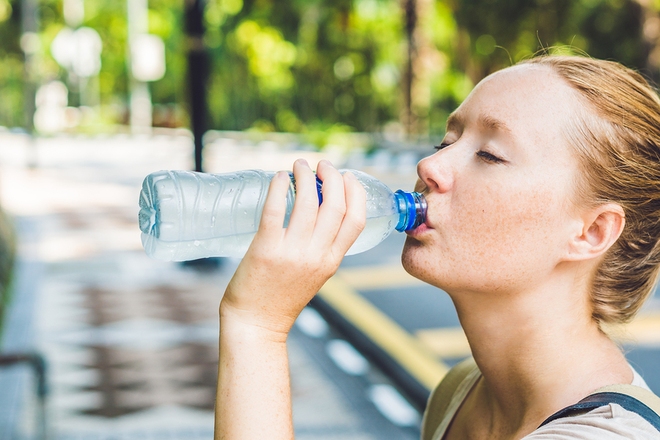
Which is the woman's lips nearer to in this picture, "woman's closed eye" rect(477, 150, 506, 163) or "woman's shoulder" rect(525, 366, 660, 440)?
"woman's closed eye" rect(477, 150, 506, 163)

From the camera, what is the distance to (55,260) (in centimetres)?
931

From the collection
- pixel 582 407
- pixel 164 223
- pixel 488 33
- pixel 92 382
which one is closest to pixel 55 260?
pixel 92 382

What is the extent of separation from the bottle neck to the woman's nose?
34 millimetres

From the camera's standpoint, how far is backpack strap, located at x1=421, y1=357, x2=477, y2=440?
1781mm

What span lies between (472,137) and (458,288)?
275mm

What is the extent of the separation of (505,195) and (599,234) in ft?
0.68

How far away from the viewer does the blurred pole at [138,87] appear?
116ft

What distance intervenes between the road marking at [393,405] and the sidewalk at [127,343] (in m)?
0.19

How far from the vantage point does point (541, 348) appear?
1471 millimetres

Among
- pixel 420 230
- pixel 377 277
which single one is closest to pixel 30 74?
pixel 377 277

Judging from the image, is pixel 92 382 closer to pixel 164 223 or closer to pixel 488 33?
pixel 164 223

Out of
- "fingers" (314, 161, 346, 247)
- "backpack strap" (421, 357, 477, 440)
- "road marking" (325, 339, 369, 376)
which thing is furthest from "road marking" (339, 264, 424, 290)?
"fingers" (314, 161, 346, 247)

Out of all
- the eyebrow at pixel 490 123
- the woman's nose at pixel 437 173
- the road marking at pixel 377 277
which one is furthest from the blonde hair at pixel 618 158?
the road marking at pixel 377 277

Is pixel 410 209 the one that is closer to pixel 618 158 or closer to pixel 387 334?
pixel 618 158
